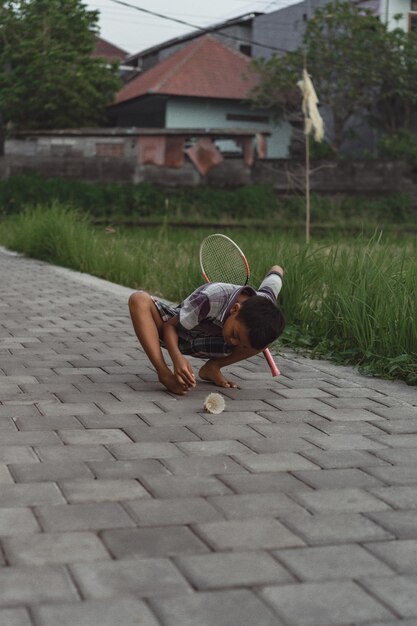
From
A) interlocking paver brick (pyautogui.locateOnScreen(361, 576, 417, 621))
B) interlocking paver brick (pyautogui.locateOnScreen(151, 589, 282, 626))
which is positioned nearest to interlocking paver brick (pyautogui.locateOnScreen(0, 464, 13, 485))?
interlocking paver brick (pyautogui.locateOnScreen(151, 589, 282, 626))

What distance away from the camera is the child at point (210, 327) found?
421 centimetres

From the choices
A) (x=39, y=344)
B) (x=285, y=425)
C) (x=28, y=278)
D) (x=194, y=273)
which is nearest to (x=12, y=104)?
(x=28, y=278)

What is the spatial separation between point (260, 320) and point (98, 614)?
83.5 inches

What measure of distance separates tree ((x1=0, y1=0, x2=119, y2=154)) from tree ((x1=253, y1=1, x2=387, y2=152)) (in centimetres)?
535

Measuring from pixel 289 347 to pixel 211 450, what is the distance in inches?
108

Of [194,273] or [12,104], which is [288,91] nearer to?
[12,104]

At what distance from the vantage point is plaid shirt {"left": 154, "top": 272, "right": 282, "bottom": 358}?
445cm

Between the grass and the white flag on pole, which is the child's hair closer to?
the grass

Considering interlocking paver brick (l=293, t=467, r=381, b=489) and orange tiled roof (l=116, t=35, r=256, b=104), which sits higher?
orange tiled roof (l=116, t=35, r=256, b=104)

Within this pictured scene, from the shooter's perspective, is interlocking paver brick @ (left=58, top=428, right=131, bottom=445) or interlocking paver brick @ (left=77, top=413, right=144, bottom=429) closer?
interlocking paver brick @ (left=58, top=428, right=131, bottom=445)

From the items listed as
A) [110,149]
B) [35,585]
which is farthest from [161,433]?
[110,149]

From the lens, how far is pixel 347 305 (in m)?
6.02

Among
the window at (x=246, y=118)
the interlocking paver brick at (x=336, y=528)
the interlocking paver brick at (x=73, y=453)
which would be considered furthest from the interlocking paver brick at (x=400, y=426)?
the window at (x=246, y=118)

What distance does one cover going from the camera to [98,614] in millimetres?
2205
